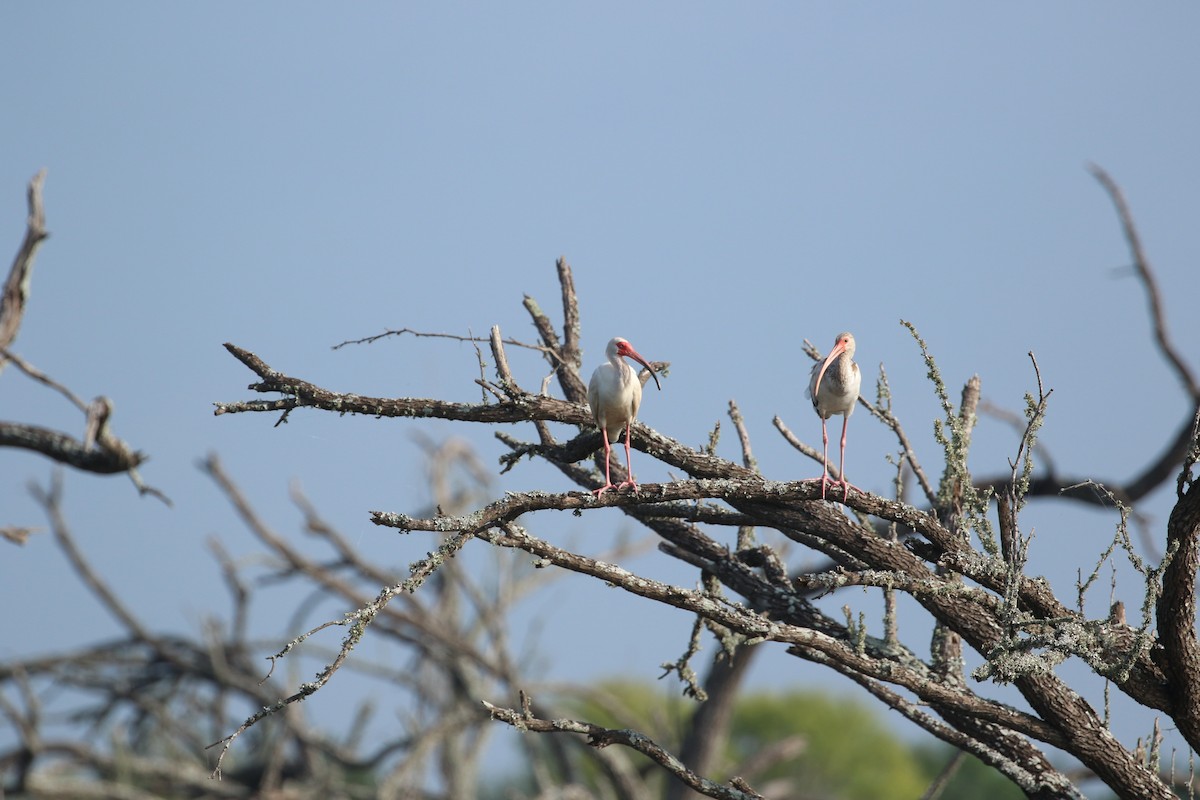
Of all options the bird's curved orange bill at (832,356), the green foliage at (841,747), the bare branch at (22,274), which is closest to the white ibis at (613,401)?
the bird's curved orange bill at (832,356)

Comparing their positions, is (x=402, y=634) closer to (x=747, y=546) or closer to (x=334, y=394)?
(x=747, y=546)

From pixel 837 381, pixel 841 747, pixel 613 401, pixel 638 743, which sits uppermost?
pixel 841 747

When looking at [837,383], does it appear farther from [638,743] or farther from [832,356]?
[638,743]

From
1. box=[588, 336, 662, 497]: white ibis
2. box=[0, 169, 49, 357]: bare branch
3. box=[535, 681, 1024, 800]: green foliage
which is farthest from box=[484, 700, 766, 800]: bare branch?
box=[535, 681, 1024, 800]: green foliage

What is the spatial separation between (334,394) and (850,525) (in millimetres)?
2151

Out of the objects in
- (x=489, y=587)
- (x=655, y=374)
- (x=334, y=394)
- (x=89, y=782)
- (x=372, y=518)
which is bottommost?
(x=89, y=782)

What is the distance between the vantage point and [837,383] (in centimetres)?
652

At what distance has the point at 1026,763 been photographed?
5.76 metres

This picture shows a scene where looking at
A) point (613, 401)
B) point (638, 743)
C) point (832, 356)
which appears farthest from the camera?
point (832, 356)

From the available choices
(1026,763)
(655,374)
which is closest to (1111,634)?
(1026,763)

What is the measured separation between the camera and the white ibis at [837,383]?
6457 millimetres

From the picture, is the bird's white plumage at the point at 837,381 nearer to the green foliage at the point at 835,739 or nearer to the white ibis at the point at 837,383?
the white ibis at the point at 837,383

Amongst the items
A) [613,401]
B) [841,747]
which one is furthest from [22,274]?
[841,747]

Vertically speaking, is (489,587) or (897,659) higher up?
(489,587)
